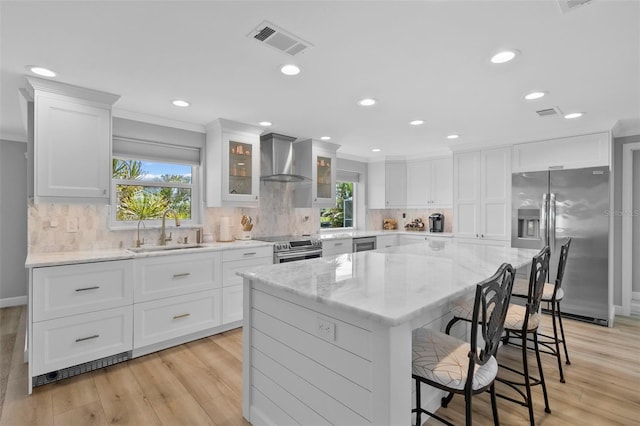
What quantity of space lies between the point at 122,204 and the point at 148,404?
207 cm

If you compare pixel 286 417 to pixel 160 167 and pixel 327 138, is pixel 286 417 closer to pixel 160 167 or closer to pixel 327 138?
pixel 160 167

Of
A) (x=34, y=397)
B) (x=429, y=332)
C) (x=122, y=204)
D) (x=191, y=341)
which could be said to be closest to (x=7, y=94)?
(x=122, y=204)

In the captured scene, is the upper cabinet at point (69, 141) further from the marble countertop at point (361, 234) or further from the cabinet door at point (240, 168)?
the marble countertop at point (361, 234)

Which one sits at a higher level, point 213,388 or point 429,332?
point 429,332

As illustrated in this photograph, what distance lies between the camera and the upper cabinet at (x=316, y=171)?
4.64 m

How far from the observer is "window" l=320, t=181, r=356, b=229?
5836 millimetres

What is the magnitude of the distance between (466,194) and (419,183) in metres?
0.97

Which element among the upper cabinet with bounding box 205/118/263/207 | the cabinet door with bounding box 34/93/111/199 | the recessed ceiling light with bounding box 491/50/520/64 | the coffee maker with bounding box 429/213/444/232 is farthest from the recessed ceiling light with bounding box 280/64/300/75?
the coffee maker with bounding box 429/213/444/232

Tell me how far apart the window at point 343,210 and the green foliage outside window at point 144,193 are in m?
2.61

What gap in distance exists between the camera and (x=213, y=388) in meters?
2.40

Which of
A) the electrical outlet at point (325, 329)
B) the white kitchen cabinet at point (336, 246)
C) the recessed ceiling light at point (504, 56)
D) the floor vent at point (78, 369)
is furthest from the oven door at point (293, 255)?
the recessed ceiling light at point (504, 56)

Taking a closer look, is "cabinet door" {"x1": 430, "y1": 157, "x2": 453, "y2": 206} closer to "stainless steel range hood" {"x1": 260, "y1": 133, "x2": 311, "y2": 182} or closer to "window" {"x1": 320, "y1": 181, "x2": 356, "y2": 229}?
"window" {"x1": 320, "y1": 181, "x2": 356, "y2": 229}

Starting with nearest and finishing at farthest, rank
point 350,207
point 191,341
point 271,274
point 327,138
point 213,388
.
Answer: point 271,274 < point 213,388 < point 191,341 < point 327,138 < point 350,207

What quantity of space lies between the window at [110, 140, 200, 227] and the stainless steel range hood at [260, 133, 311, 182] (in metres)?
0.85
